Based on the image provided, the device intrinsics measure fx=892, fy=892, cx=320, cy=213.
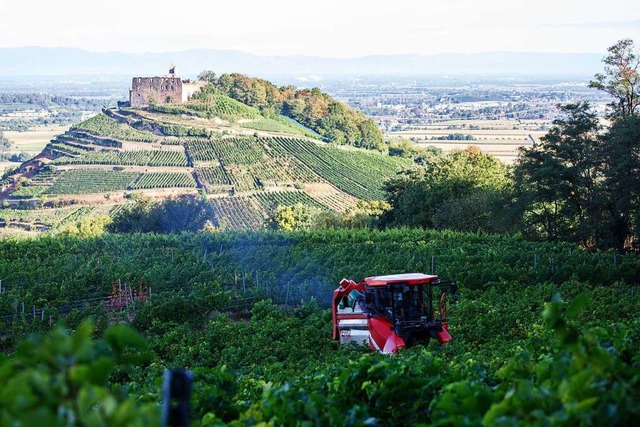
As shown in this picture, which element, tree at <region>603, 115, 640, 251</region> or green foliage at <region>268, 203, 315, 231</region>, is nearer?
tree at <region>603, 115, 640, 251</region>

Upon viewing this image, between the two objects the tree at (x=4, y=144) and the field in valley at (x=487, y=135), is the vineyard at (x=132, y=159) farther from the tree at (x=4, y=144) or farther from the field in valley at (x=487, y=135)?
Result: the tree at (x=4, y=144)

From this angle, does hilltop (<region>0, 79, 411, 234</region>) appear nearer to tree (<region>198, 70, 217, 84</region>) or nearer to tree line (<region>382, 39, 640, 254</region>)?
tree (<region>198, 70, 217, 84</region>)

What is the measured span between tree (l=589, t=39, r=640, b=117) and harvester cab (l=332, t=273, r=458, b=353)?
23.9 meters

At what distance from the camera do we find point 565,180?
31047mm

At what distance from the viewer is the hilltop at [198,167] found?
79.6 meters

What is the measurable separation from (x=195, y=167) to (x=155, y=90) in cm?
2860

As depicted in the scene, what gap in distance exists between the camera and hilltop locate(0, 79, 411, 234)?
79625mm

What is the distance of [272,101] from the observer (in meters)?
123

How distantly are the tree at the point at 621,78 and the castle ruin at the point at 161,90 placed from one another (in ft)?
277

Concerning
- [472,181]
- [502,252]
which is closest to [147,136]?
[472,181]

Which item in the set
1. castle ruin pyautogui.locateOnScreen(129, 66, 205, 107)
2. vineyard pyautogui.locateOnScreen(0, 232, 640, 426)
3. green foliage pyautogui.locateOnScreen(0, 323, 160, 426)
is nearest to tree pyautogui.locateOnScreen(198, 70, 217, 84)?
castle ruin pyautogui.locateOnScreen(129, 66, 205, 107)

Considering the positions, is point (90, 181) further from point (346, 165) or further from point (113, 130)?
point (346, 165)

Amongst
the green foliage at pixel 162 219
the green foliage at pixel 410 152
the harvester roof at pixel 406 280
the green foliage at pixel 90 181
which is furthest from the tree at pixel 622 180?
the green foliage at pixel 410 152

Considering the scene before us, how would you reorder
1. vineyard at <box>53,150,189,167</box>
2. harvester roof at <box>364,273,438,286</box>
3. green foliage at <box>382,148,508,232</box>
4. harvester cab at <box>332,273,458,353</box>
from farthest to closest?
1. vineyard at <box>53,150,189,167</box>
2. green foliage at <box>382,148,508,232</box>
3. harvester roof at <box>364,273,438,286</box>
4. harvester cab at <box>332,273,458,353</box>
